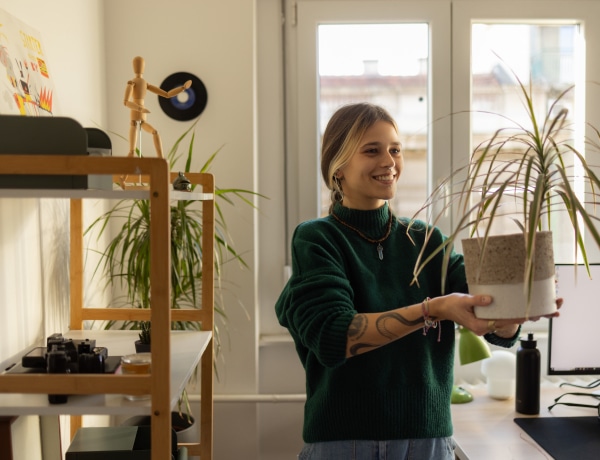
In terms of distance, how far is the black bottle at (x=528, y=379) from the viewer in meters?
2.08

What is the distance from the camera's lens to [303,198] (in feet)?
8.87

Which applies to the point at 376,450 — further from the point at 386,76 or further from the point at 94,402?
the point at 386,76

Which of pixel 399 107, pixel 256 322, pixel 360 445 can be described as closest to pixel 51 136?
pixel 360 445

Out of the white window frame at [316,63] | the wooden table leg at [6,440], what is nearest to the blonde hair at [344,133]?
the wooden table leg at [6,440]

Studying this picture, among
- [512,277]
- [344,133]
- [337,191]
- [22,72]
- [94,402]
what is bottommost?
[94,402]

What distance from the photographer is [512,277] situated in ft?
3.78

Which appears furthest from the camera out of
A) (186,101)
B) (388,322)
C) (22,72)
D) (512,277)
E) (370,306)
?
(186,101)

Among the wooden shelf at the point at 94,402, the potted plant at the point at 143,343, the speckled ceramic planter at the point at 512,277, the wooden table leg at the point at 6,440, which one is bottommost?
the wooden table leg at the point at 6,440

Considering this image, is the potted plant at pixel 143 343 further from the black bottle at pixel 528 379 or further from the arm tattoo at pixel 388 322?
the black bottle at pixel 528 379

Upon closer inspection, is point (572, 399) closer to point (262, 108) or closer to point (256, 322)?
point (256, 322)

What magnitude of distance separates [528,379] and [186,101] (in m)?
1.48

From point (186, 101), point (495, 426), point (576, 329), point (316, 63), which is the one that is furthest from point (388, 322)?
point (316, 63)

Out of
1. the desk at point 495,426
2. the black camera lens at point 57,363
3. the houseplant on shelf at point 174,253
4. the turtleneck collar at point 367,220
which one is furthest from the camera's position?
the houseplant on shelf at point 174,253

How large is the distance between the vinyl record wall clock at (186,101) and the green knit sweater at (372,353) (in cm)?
106
